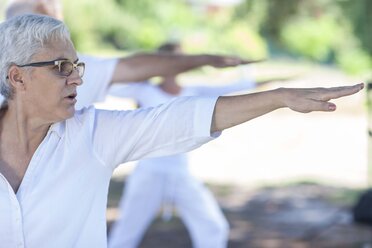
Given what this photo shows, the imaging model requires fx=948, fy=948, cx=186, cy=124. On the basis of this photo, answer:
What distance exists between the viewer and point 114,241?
22.1ft

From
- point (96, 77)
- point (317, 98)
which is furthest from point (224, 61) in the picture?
point (317, 98)

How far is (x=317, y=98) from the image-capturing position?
8.49 feet

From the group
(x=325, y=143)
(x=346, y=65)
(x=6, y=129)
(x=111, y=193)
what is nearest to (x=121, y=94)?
(x=6, y=129)

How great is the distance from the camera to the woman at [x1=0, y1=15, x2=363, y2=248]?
275cm

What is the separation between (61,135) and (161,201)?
4.02m

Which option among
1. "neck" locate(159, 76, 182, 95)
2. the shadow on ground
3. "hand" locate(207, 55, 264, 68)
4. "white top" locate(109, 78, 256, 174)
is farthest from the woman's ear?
the shadow on ground

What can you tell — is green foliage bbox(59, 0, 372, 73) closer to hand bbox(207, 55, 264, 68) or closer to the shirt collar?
hand bbox(207, 55, 264, 68)

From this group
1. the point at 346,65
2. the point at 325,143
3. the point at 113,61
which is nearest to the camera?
the point at 113,61

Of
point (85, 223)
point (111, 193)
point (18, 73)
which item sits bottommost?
point (111, 193)

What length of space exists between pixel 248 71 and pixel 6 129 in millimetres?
3629

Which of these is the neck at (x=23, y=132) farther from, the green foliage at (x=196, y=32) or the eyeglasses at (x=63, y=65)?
the green foliage at (x=196, y=32)

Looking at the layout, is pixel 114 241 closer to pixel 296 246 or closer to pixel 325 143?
pixel 296 246

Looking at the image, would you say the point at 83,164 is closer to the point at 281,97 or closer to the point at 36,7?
the point at 281,97

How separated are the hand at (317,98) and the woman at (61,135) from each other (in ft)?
0.28
